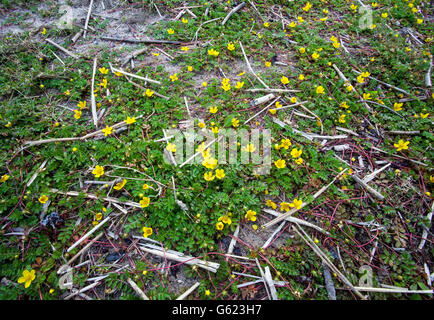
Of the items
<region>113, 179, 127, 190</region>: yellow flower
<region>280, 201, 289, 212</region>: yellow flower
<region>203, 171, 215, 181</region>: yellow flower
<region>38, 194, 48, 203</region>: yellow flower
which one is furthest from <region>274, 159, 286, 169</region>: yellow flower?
<region>38, 194, 48, 203</region>: yellow flower

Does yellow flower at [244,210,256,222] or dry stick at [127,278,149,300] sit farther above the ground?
yellow flower at [244,210,256,222]

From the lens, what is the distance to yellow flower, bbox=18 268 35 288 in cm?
233

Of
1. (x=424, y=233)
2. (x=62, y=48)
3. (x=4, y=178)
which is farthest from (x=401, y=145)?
Result: (x=62, y=48)

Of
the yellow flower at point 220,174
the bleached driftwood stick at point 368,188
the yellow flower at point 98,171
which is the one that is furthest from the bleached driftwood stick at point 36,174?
the bleached driftwood stick at point 368,188

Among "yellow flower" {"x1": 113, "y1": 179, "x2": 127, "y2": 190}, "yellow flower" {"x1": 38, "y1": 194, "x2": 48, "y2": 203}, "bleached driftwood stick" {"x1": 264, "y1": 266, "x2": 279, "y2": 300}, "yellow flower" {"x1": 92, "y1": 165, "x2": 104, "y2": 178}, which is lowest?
"bleached driftwood stick" {"x1": 264, "y1": 266, "x2": 279, "y2": 300}

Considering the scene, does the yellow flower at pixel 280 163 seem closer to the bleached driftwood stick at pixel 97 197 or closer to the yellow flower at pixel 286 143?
the yellow flower at pixel 286 143

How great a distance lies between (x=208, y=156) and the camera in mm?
3109

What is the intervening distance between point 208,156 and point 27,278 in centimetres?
242

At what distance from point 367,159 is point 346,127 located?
0.60 m

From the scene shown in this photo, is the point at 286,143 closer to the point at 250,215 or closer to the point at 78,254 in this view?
the point at 250,215

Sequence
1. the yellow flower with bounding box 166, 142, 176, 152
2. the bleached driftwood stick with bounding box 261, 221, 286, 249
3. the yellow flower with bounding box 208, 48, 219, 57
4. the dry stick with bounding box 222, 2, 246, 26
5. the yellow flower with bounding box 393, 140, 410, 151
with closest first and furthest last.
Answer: the bleached driftwood stick with bounding box 261, 221, 286, 249 < the yellow flower with bounding box 166, 142, 176, 152 < the yellow flower with bounding box 393, 140, 410, 151 < the yellow flower with bounding box 208, 48, 219, 57 < the dry stick with bounding box 222, 2, 246, 26

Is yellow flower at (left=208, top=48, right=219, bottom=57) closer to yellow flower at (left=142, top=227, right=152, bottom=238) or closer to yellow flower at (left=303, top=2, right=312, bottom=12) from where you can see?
yellow flower at (left=303, top=2, right=312, bottom=12)

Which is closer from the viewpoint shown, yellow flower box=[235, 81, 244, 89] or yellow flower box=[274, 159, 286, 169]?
yellow flower box=[274, 159, 286, 169]

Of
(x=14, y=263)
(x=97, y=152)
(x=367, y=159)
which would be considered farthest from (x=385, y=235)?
(x=14, y=263)
